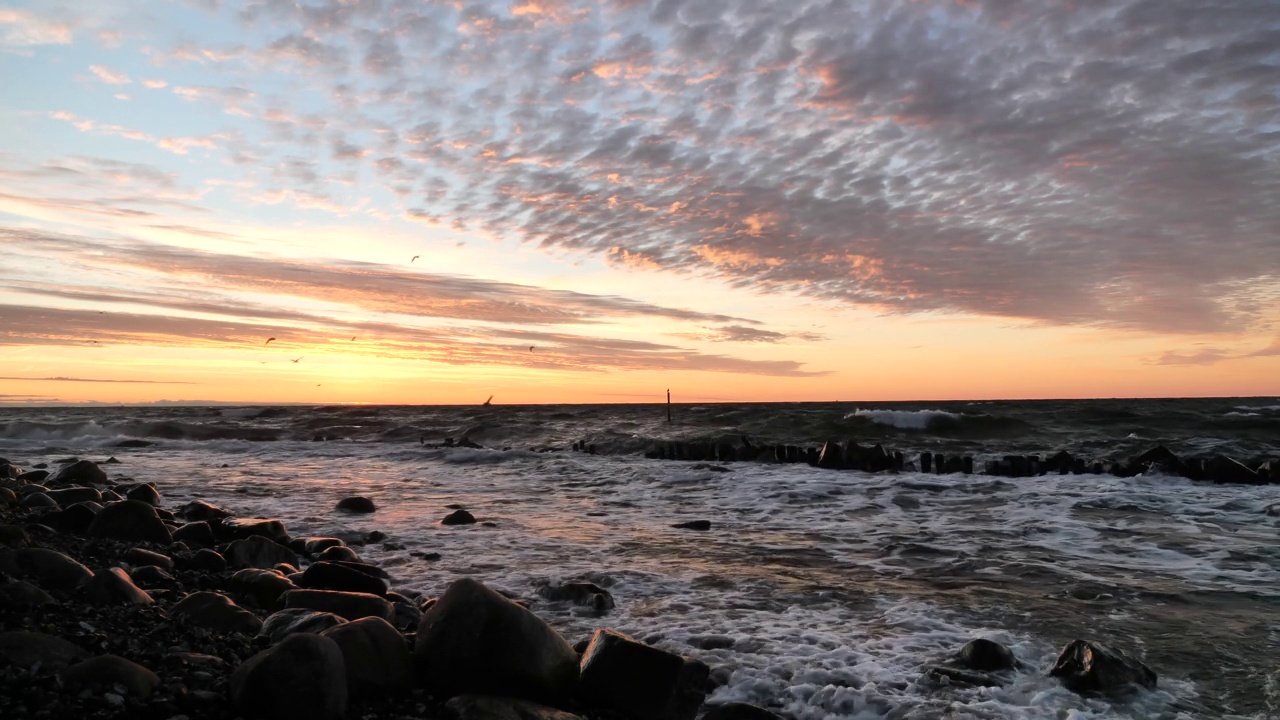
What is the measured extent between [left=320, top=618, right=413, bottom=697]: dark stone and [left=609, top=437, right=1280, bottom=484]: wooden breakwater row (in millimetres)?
16517

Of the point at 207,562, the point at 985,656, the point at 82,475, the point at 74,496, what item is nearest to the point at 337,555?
the point at 207,562

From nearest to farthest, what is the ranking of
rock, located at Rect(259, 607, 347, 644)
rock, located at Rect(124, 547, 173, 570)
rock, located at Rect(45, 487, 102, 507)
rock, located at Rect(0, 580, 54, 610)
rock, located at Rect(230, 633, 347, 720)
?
1. rock, located at Rect(230, 633, 347, 720)
2. rock, located at Rect(0, 580, 54, 610)
3. rock, located at Rect(259, 607, 347, 644)
4. rock, located at Rect(124, 547, 173, 570)
5. rock, located at Rect(45, 487, 102, 507)

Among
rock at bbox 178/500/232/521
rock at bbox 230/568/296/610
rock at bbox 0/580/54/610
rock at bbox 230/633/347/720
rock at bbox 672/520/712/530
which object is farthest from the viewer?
rock at bbox 672/520/712/530

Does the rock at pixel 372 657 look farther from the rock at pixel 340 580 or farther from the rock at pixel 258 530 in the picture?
the rock at pixel 258 530

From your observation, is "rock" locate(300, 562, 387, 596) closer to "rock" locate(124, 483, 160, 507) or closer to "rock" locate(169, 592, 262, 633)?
"rock" locate(169, 592, 262, 633)

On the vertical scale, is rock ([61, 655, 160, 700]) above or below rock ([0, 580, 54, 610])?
below

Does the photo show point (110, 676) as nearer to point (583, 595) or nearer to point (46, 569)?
point (46, 569)

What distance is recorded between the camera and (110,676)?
12.7 ft

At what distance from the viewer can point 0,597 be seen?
4871 millimetres

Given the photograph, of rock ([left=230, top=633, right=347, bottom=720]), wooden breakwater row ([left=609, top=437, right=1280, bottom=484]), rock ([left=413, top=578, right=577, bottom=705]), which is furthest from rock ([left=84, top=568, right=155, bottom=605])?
wooden breakwater row ([left=609, top=437, right=1280, bottom=484])

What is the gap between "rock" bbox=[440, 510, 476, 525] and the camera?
39.3ft

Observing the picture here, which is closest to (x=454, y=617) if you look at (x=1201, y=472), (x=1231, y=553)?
(x=1231, y=553)

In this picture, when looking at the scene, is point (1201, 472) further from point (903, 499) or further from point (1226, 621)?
point (1226, 621)

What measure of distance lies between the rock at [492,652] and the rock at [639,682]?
19cm
